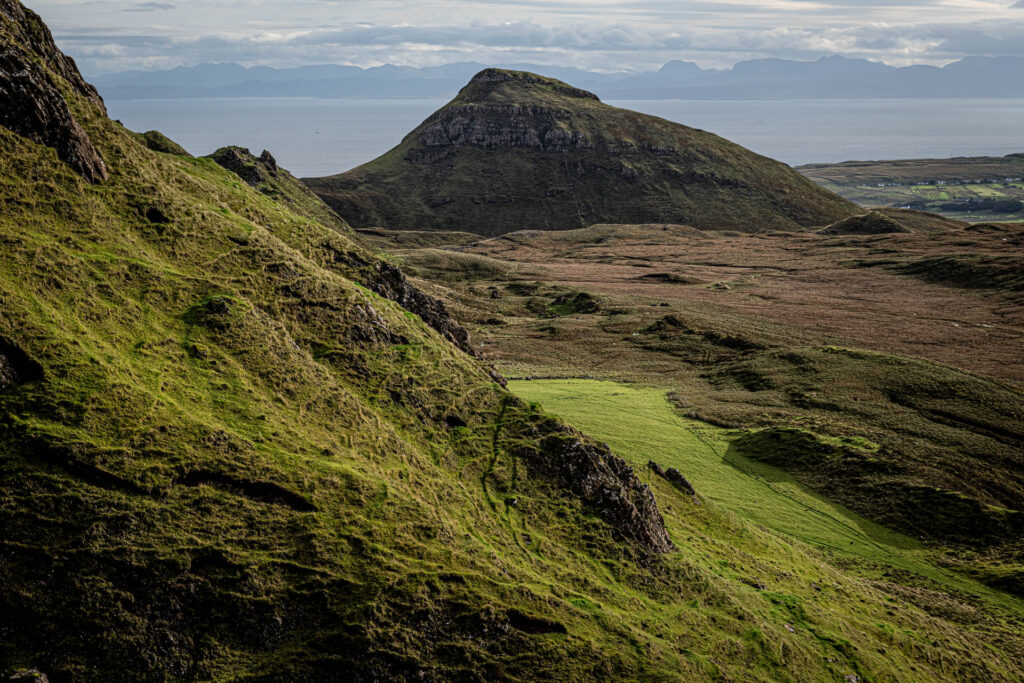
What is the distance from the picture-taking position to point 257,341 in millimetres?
17969

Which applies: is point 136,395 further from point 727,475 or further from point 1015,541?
point 1015,541

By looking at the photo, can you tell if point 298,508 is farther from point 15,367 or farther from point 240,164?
point 240,164

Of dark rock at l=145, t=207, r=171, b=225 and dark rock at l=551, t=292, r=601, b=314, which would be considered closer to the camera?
dark rock at l=145, t=207, r=171, b=225

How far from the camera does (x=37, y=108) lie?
62.2 ft

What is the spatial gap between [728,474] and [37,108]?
33.0 m

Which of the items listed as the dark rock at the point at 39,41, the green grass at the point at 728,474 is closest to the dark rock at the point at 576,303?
the green grass at the point at 728,474

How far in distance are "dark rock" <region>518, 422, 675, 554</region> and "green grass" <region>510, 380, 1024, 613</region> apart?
21.6ft

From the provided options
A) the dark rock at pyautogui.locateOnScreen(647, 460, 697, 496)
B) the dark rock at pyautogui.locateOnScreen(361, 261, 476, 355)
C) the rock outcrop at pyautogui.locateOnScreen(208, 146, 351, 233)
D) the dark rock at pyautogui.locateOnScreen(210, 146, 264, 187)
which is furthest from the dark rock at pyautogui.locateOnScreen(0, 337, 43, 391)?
the dark rock at pyautogui.locateOnScreen(210, 146, 264, 187)

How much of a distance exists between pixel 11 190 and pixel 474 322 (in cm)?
5673

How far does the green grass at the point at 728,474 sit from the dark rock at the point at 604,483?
6.59 meters

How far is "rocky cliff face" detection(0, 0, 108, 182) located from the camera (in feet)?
60.7

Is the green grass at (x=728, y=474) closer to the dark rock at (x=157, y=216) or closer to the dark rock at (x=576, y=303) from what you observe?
the dark rock at (x=157, y=216)

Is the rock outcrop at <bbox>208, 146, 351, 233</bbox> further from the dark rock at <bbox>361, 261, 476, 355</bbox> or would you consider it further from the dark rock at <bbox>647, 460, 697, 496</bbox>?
the dark rock at <bbox>647, 460, 697, 496</bbox>

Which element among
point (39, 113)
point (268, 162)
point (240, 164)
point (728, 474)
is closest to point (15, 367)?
point (39, 113)
